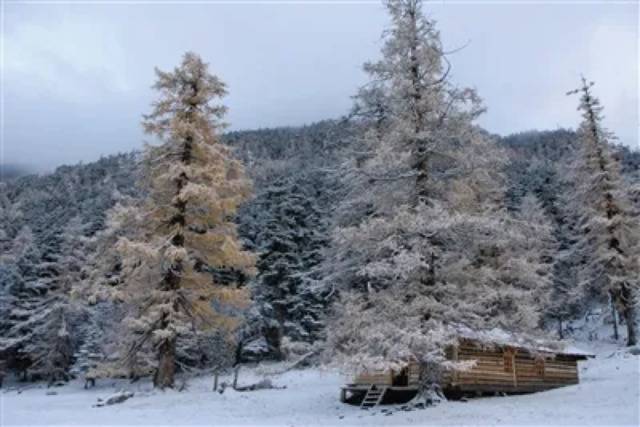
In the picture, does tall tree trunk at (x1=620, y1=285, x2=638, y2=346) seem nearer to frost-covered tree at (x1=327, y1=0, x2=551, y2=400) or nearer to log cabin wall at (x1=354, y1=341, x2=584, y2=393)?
log cabin wall at (x1=354, y1=341, x2=584, y2=393)

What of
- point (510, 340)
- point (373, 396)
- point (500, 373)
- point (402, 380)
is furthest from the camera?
point (500, 373)

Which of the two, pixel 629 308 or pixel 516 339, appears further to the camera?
pixel 629 308

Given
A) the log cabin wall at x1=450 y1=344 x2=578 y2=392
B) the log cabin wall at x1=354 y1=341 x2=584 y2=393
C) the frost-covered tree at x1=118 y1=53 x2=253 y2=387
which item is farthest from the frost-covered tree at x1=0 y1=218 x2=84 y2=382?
the log cabin wall at x1=450 y1=344 x2=578 y2=392

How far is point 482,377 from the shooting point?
23781 millimetres

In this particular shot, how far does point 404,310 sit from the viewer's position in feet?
55.1

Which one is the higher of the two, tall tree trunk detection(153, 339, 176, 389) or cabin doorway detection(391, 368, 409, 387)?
tall tree trunk detection(153, 339, 176, 389)

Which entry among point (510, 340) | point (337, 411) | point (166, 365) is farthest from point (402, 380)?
point (166, 365)

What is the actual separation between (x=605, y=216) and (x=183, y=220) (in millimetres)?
25987

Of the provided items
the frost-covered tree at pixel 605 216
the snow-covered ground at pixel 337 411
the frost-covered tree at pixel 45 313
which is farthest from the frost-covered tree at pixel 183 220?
the frost-covered tree at pixel 45 313

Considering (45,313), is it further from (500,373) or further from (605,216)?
(605,216)

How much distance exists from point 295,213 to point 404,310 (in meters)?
34.5

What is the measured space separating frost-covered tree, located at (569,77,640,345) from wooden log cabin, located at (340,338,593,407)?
9.30 m

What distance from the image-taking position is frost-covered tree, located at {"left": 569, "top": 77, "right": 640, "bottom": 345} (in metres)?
34.1

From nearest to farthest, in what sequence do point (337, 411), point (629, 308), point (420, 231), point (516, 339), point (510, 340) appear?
point (420, 231) → point (516, 339) → point (510, 340) → point (337, 411) → point (629, 308)
